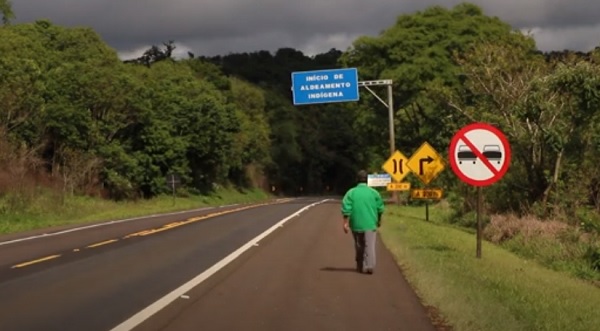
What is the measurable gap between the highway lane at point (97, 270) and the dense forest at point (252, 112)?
9.01 m

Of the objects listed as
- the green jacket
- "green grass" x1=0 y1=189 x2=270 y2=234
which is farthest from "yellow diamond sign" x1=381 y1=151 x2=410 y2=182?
the green jacket

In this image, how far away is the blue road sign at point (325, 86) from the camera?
40.8m

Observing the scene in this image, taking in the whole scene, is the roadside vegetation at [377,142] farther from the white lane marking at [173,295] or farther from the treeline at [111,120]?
the white lane marking at [173,295]

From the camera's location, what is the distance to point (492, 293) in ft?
38.1

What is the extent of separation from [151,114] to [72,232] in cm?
3339

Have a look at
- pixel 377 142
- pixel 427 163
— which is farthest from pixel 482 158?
pixel 377 142

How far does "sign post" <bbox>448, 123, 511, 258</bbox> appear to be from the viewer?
15.3 m

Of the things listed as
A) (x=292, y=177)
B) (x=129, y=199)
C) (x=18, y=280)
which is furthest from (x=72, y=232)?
(x=292, y=177)

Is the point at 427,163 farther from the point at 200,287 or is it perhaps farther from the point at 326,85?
the point at 200,287

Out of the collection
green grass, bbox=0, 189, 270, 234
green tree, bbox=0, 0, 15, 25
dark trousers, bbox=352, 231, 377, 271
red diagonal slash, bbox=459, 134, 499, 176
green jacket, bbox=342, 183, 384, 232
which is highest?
green tree, bbox=0, 0, 15, 25

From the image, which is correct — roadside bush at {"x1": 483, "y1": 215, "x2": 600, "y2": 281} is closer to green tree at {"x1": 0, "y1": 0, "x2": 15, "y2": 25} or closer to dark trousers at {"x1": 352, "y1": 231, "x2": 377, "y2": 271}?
dark trousers at {"x1": 352, "y1": 231, "x2": 377, "y2": 271}

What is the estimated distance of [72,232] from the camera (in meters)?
28.7

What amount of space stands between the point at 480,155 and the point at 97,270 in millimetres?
7244

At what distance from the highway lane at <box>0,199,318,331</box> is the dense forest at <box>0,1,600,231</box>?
355 inches
